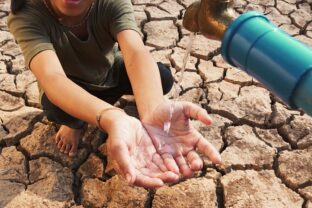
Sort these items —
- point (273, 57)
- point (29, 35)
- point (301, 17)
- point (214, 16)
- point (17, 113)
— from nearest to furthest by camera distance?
point (273, 57)
point (214, 16)
point (29, 35)
point (17, 113)
point (301, 17)

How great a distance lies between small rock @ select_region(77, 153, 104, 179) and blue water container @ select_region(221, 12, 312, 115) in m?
0.98

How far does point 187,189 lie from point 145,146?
0.43 m

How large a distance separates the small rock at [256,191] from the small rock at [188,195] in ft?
0.19

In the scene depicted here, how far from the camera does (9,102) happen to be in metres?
2.04

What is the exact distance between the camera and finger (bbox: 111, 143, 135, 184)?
1097 millimetres

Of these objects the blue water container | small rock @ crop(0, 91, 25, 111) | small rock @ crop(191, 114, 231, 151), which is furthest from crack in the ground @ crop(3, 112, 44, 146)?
the blue water container

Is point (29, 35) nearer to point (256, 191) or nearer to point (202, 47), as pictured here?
point (256, 191)

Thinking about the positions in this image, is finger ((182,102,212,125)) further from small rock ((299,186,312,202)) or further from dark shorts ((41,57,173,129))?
small rock ((299,186,312,202))

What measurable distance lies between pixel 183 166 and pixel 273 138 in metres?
Result: 0.74

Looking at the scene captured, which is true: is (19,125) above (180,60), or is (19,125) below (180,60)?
below

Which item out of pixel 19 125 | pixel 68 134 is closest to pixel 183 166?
pixel 68 134

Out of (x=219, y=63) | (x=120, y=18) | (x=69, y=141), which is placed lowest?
(x=69, y=141)

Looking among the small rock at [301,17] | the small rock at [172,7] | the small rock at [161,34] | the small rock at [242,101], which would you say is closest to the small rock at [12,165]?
the small rock at [242,101]

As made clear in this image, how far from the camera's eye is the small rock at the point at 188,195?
161 centimetres
